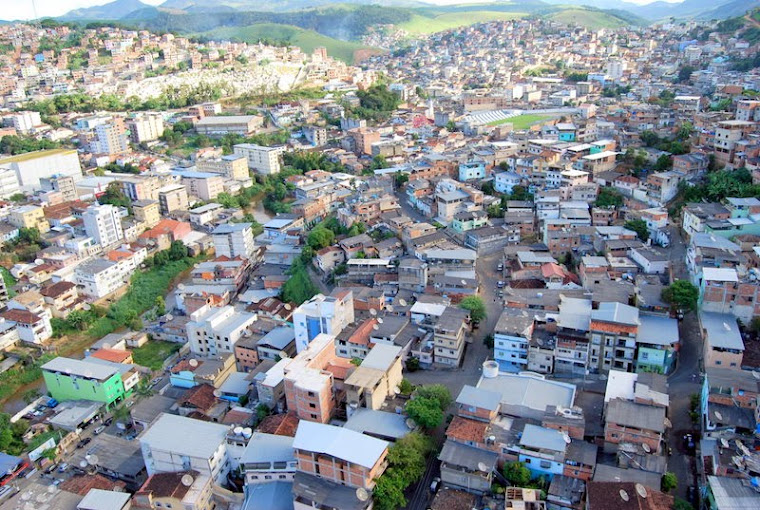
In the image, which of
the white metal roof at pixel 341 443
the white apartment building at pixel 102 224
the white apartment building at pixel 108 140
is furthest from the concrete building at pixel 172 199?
the white metal roof at pixel 341 443

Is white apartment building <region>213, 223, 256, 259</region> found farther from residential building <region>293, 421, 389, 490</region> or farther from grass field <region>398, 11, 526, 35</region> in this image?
grass field <region>398, 11, 526, 35</region>

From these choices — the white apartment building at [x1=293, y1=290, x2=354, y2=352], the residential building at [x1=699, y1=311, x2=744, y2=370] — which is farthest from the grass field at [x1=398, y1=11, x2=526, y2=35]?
the residential building at [x1=699, y1=311, x2=744, y2=370]

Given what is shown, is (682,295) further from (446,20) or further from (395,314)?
(446,20)

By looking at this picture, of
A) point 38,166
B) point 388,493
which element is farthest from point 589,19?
point 388,493

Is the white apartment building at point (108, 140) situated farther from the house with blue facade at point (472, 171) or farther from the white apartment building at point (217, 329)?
the white apartment building at point (217, 329)

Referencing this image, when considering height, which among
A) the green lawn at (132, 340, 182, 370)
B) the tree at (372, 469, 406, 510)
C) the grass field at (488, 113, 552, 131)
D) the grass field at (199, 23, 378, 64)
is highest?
the grass field at (199, 23, 378, 64)

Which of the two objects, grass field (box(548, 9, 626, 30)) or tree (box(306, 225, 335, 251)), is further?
grass field (box(548, 9, 626, 30))

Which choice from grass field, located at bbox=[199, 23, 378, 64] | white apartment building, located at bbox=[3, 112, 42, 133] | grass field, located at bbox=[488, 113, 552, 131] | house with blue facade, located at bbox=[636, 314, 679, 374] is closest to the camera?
house with blue facade, located at bbox=[636, 314, 679, 374]
